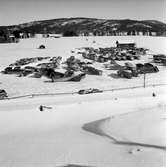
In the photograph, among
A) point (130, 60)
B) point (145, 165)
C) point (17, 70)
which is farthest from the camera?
point (130, 60)

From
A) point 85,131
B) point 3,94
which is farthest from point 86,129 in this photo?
point 3,94

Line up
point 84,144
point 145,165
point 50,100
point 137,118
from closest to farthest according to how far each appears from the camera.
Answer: point 145,165, point 84,144, point 137,118, point 50,100

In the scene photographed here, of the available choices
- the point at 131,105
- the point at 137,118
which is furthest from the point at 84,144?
the point at 131,105

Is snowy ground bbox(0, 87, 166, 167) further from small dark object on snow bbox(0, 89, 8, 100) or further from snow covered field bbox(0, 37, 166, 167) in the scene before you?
small dark object on snow bbox(0, 89, 8, 100)

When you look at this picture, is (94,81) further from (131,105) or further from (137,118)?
(137,118)

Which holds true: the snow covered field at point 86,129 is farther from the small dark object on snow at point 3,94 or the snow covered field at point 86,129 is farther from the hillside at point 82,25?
the hillside at point 82,25

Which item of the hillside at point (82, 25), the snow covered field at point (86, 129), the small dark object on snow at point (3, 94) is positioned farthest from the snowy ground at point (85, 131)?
the hillside at point (82, 25)

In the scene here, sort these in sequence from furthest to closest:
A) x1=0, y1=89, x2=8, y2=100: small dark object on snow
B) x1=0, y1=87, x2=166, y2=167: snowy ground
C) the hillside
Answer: the hillside → x1=0, y1=89, x2=8, y2=100: small dark object on snow → x1=0, y1=87, x2=166, y2=167: snowy ground

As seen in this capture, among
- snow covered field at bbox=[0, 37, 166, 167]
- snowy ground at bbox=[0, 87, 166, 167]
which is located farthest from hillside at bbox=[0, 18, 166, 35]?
snowy ground at bbox=[0, 87, 166, 167]
